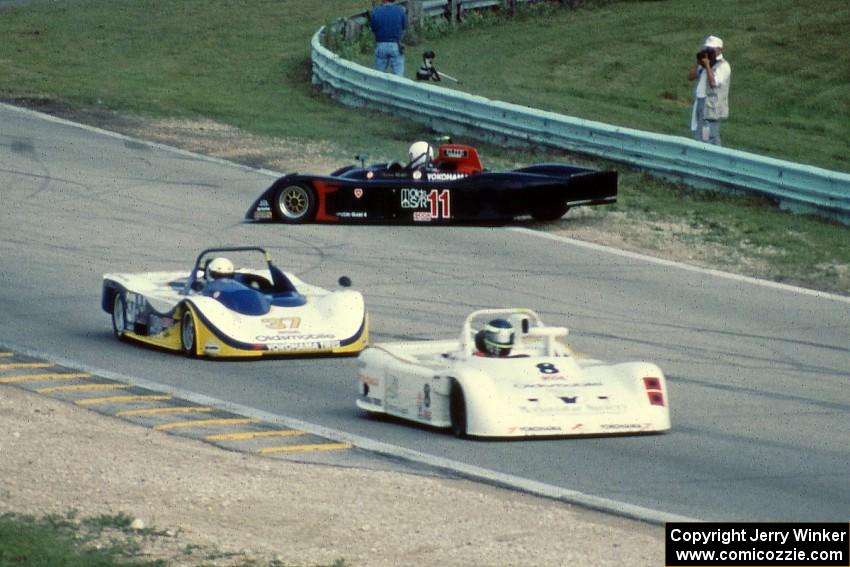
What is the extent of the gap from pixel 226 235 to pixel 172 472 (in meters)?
10.3

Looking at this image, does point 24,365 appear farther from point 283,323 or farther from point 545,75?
point 545,75

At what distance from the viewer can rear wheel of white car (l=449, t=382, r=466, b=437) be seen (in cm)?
1291

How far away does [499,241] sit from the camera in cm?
2166

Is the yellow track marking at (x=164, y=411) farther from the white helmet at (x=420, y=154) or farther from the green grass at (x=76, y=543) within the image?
the white helmet at (x=420, y=154)

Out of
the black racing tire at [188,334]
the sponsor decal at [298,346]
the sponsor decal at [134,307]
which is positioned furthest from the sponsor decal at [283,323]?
the sponsor decal at [134,307]

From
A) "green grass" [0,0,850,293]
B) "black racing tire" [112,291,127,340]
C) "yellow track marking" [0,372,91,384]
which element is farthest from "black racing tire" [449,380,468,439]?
"green grass" [0,0,850,293]

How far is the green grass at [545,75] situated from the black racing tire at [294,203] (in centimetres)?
309

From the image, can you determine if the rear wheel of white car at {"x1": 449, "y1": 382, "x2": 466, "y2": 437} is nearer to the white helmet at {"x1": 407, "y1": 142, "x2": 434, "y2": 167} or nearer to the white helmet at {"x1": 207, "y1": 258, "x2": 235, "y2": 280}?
the white helmet at {"x1": 207, "y1": 258, "x2": 235, "y2": 280}

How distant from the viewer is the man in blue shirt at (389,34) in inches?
1162

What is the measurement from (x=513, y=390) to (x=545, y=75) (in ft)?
70.4

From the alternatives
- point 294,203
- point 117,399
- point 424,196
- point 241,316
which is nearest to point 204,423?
point 117,399

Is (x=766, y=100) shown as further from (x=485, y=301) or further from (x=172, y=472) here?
(x=172, y=472)

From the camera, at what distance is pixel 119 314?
55.7 ft

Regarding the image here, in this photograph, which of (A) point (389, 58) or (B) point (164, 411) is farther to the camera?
(A) point (389, 58)
